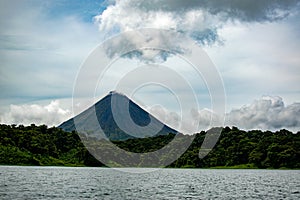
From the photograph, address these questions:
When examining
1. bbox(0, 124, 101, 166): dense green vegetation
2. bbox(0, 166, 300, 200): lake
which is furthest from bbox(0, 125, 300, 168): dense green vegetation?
bbox(0, 166, 300, 200): lake

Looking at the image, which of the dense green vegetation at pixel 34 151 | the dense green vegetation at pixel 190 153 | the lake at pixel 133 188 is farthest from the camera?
the dense green vegetation at pixel 190 153

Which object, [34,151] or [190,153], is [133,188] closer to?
[34,151]

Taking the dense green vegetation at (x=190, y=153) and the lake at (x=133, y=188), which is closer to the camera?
the lake at (x=133, y=188)

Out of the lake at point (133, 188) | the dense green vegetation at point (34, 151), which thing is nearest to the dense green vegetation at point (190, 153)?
the dense green vegetation at point (34, 151)

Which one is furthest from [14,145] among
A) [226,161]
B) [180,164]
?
[226,161]

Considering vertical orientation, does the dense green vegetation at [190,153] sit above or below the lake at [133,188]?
above

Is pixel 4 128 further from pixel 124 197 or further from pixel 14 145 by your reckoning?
pixel 124 197

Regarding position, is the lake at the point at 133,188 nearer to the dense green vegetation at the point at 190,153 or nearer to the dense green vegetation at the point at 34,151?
the dense green vegetation at the point at 34,151

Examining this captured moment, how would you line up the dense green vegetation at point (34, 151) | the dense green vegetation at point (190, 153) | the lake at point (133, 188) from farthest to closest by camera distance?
the dense green vegetation at point (190, 153)
the dense green vegetation at point (34, 151)
the lake at point (133, 188)

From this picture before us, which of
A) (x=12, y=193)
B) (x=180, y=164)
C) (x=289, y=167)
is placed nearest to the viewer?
(x=12, y=193)

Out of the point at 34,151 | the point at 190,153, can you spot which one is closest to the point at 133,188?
the point at 34,151

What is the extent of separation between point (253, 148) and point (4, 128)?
10411cm

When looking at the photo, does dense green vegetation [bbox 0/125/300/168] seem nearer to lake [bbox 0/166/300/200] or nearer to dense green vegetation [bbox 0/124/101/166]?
dense green vegetation [bbox 0/124/101/166]

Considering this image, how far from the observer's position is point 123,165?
200 metres
